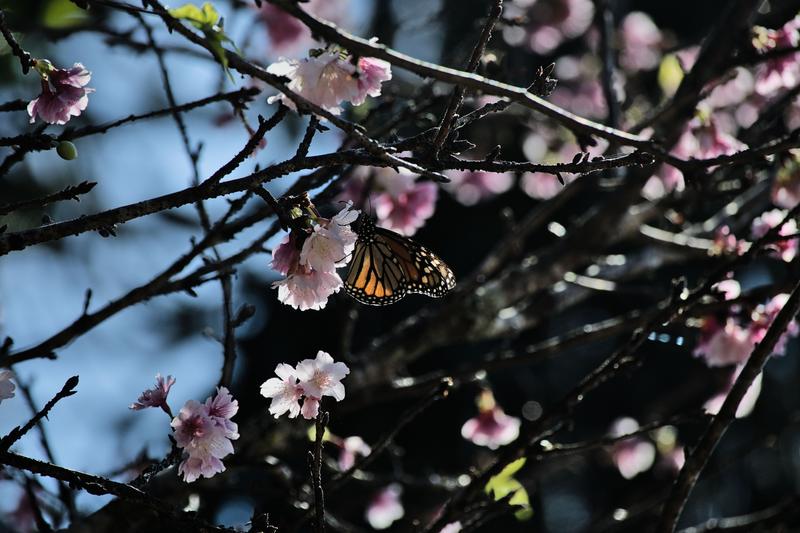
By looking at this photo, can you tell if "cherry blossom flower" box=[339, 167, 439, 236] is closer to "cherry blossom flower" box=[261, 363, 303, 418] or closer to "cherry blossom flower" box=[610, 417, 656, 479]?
"cherry blossom flower" box=[261, 363, 303, 418]

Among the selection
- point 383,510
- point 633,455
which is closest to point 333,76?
point 383,510

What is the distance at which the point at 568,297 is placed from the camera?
2.75 metres

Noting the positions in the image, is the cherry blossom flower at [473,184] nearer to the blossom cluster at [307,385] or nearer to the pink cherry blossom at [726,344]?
the pink cherry blossom at [726,344]

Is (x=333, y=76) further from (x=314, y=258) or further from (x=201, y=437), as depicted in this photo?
(x=201, y=437)

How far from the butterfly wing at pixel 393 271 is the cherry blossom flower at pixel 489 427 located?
877mm

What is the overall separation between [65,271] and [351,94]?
11.9ft

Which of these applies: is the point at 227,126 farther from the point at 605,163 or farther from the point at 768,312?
the point at 605,163

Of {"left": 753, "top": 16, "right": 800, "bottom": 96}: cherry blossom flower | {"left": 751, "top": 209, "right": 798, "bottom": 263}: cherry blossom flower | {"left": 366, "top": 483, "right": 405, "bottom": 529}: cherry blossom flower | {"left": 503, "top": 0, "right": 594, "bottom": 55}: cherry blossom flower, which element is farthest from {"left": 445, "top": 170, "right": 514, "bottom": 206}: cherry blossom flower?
{"left": 751, "top": 209, "right": 798, "bottom": 263}: cherry blossom flower

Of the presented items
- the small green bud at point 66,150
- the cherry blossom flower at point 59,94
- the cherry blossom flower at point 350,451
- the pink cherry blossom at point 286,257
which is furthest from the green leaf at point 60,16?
the cherry blossom flower at point 350,451

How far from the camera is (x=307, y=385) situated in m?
1.41

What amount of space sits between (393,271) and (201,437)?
926mm

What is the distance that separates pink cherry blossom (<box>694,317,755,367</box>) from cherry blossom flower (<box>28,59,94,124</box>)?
1645mm

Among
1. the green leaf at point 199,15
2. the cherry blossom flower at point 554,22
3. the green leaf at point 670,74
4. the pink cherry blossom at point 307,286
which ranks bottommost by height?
the pink cherry blossom at point 307,286

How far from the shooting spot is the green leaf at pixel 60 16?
212 cm
